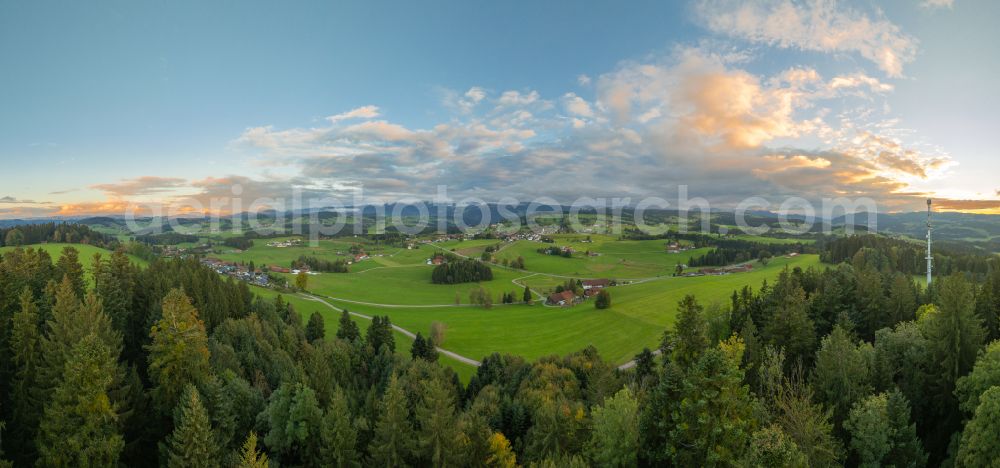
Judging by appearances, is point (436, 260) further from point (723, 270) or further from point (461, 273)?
point (723, 270)

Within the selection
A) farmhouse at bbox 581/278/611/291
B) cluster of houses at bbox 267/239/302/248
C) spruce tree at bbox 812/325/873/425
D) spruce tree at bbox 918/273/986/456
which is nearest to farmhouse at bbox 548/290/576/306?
farmhouse at bbox 581/278/611/291

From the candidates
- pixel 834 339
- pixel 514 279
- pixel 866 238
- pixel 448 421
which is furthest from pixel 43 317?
pixel 866 238

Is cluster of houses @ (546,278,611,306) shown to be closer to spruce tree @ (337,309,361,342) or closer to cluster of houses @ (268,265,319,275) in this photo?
spruce tree @ (337,309,361,342)

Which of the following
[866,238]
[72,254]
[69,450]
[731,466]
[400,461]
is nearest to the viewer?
[731,466]

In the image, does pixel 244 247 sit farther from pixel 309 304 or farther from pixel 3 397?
pixel 3 397

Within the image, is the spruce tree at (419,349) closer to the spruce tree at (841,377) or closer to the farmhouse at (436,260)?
the spruce tree at (841,377)
